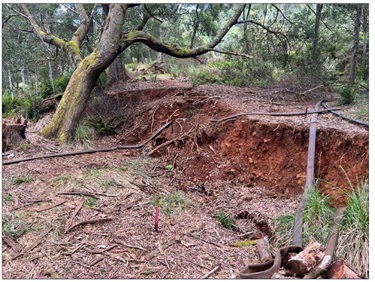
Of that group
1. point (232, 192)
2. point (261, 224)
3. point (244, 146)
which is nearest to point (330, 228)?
point (261, 224)

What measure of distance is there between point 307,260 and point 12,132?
16.1ft

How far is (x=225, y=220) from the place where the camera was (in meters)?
3.86

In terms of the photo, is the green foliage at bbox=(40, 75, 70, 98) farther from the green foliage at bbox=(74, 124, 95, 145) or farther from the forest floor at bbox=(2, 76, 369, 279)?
the green foliage at bbox=(74, 124, 95, 145)

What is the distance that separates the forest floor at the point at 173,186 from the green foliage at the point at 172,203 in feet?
0.06

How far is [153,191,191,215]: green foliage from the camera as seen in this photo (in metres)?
3.62

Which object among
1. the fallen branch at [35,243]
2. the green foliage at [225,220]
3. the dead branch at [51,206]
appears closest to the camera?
the fallen branch at [35,243]

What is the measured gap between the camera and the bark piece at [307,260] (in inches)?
97.3

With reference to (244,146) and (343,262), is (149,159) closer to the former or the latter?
(244,146)

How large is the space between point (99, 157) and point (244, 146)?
2.64 meters

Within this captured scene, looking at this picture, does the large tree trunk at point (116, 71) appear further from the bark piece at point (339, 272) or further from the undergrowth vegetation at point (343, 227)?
the bark piece at point (339, 272)

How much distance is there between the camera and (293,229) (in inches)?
128

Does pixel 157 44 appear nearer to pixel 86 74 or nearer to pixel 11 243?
pixel 86 74

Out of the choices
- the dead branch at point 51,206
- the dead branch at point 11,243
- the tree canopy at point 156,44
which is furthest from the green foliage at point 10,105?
the dead branch at point 11,243

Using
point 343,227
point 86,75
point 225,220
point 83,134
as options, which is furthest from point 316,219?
point 86,75
